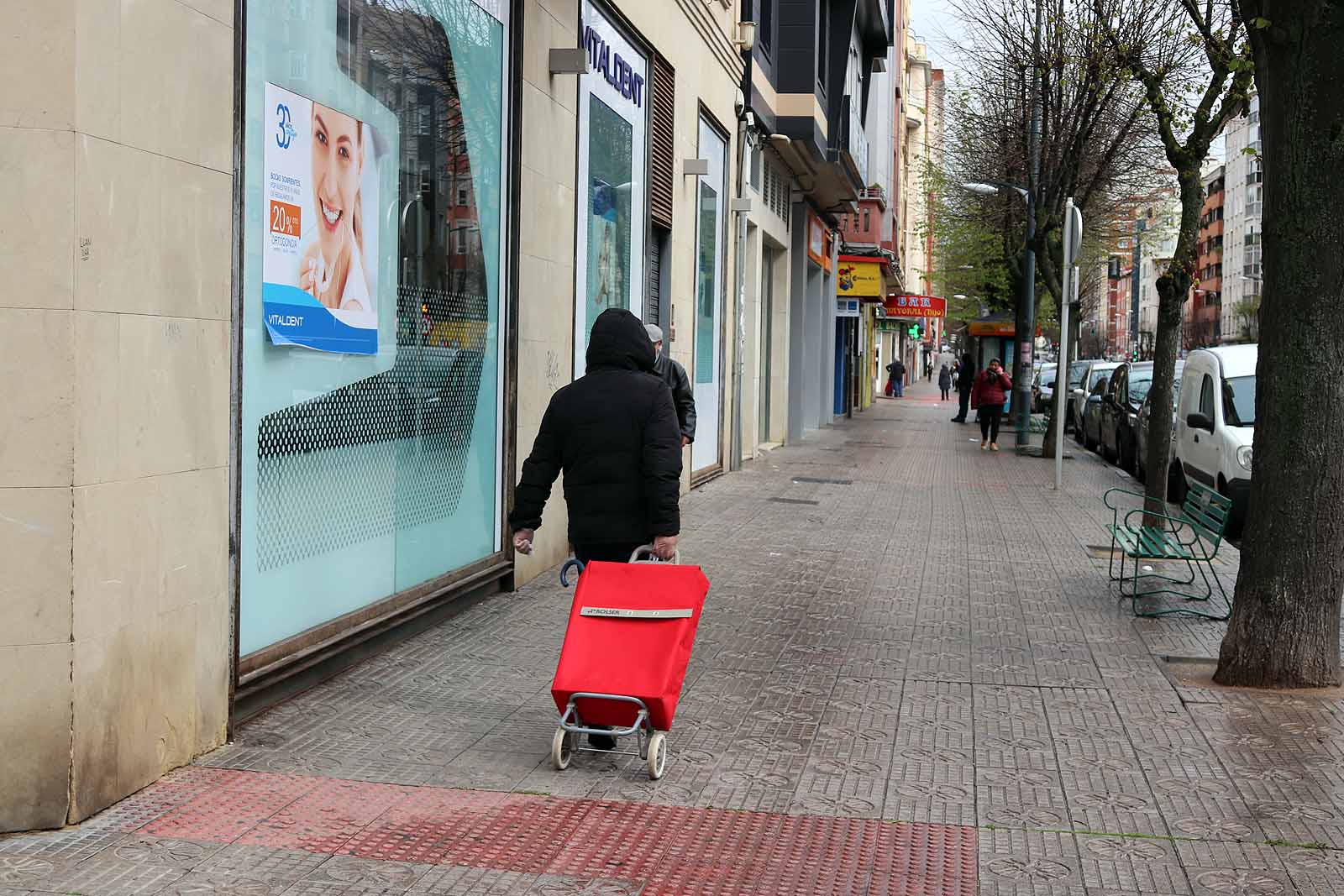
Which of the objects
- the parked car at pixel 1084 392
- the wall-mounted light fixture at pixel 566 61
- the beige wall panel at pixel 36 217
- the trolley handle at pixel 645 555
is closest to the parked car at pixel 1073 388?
the parked car at pixel 1084 392

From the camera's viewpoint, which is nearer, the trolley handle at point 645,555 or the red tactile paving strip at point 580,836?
the red tactile paving strip at point 580,836

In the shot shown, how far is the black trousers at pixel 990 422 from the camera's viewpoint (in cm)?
2695

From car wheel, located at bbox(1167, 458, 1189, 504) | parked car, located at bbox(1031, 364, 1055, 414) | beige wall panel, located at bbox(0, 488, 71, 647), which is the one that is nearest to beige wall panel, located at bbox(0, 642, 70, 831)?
beige wall panel, located at bbox(0, 488, 71, 647)

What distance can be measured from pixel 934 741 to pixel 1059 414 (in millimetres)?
13257

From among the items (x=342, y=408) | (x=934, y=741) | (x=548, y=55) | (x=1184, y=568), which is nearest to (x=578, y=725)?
(x=934, y=741)

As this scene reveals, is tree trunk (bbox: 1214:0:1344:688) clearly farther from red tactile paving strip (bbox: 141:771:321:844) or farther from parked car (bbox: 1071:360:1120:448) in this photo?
parked car (bbox: 1071:360:1120:448)

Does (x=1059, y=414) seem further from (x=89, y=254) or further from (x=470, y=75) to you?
Answer: (x=89, y=254)

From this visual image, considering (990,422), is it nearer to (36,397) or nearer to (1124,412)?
(1124,412)

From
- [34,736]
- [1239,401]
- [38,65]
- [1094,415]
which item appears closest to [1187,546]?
[1239,401]

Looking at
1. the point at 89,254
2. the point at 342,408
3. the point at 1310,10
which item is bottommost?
the point at 342,408

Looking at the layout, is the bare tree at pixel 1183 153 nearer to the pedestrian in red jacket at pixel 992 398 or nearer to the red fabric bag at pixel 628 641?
the red fabric bag at pixel 628 641

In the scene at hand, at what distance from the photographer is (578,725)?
18.9 feet

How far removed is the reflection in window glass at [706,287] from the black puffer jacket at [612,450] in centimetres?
1131

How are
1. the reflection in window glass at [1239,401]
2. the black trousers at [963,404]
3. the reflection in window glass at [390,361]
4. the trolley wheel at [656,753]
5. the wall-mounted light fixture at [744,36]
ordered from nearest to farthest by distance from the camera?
the trolley wheel at [656,753]
the reflection in window glass at [390,361]
the reflection in window glass at [1239,401]
the wall-mounted light fixture at [744,36]
the black trousers at [963,404]
